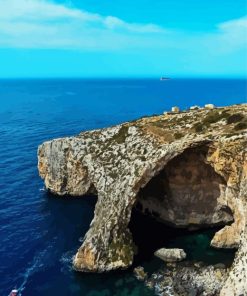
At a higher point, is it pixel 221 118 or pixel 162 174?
pixel 221 118

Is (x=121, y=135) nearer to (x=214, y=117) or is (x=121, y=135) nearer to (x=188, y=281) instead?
(x=214, y=117)

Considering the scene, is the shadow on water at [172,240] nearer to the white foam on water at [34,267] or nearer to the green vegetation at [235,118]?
the white foam on water at [34,267]

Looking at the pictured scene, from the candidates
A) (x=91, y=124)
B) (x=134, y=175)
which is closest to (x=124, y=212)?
(x=134, y=175)

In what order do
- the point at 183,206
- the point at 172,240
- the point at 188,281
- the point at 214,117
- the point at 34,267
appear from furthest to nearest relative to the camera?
the point at 183,206, the point at 214,117, the point at 172,240, the point at 34,267, the point at 188,281

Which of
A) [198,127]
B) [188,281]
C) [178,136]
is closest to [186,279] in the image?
[188,281]

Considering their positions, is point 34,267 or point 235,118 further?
point 235,118

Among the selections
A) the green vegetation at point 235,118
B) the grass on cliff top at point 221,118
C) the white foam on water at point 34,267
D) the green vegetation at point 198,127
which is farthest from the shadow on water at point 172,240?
the green vegetation at point 235,118

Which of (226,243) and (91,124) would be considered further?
(91,124)

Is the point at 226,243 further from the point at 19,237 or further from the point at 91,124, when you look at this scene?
the point at 91,124
